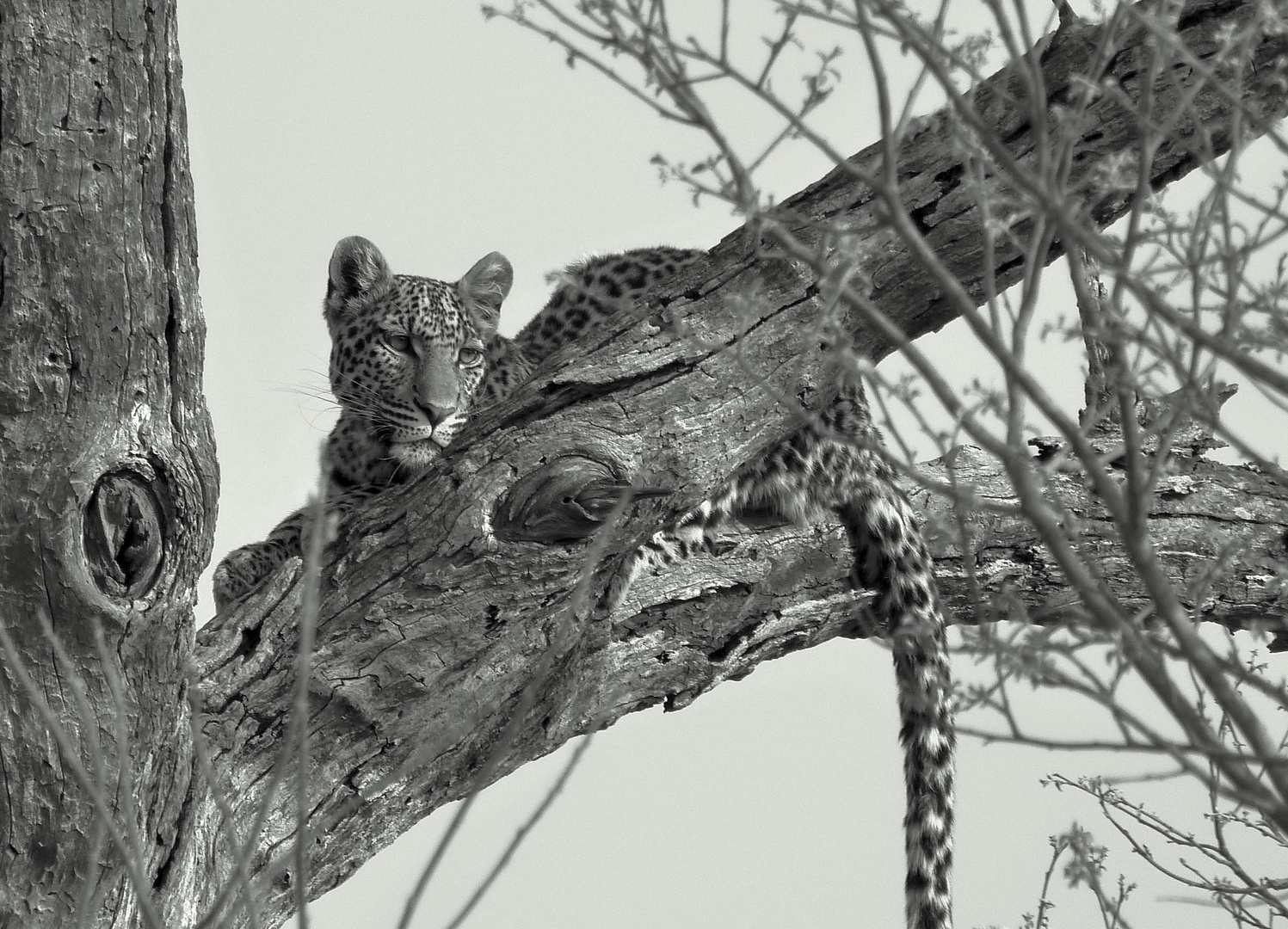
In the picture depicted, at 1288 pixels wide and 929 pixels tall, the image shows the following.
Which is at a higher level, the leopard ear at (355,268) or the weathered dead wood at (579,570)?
the leopard ear at (355,268)

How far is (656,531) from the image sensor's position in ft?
14.0

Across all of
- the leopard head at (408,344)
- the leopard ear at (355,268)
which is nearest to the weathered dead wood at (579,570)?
the leopard head at (408,344)

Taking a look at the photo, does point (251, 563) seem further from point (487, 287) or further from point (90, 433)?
point (90, 433)

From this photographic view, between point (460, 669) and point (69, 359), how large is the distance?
4.40ft

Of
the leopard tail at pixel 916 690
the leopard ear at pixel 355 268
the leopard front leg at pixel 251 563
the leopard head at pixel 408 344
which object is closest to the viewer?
the leopard tail at pixel 916 690

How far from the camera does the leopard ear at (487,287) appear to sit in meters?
6.73

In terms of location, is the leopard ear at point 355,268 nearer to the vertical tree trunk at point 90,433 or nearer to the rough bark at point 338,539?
the rough bark at point 338,539

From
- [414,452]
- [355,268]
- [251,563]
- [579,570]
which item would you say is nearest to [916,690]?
[579,570]

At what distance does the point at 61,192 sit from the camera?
316cm

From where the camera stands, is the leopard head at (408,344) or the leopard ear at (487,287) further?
the leopard ear at (487,287)

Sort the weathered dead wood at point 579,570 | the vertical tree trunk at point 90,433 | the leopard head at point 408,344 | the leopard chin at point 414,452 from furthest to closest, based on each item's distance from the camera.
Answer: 1. the leopard head at point 408,344
2. the leopard chin at point 414,452
3. the weathered dead wood at point 579,570
4. the vertical tree trunk at point 90,433

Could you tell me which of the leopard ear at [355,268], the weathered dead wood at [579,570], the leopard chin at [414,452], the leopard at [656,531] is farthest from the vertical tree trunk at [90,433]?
the leopard ear at [355,268]

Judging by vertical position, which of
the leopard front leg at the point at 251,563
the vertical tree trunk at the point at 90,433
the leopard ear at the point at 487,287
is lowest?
the vertical tree trunk at the point at 90,433

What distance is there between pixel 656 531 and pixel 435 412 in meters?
1.93
